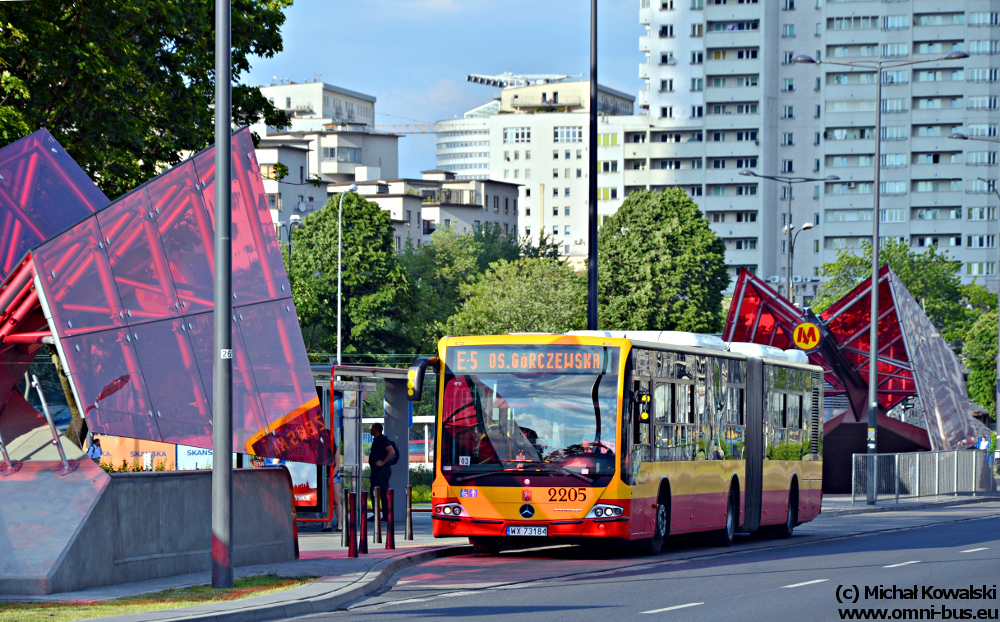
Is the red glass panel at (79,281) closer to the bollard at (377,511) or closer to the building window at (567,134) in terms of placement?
the bollard at (377,511)

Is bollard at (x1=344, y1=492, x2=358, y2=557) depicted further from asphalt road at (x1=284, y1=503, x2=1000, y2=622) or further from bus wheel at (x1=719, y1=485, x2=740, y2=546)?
bus wheel at (x1=719, y1=485, x2=740, y2=546)

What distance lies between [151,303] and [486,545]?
6.28m

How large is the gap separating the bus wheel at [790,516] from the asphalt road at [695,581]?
4.06 feet

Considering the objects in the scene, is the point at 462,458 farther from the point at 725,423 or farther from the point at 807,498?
the point at 807,498

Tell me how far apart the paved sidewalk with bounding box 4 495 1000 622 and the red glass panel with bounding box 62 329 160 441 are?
1.76m

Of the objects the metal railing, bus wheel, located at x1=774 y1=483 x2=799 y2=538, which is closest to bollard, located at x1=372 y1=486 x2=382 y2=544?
bus wheel, located at x1=774 y1=483 x2=799 y2=538

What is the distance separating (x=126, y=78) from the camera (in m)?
23.9

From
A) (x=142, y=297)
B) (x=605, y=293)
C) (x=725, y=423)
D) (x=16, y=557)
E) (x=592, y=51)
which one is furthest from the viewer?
(x=605, y=293)

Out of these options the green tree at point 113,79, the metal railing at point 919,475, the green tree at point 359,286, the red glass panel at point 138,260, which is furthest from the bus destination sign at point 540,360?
the green tree at point 359,286

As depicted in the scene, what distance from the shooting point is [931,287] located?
11050 centimetres

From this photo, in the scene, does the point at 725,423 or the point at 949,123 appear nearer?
the point at 725,423

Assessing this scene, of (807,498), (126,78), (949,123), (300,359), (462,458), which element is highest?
(949,123)

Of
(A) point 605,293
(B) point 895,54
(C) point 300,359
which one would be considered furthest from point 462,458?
(B) point 895,54

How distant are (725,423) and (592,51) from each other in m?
7.42
